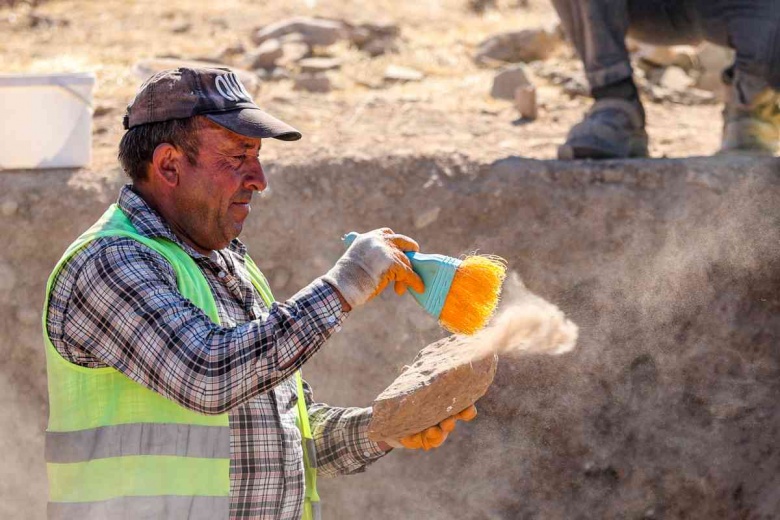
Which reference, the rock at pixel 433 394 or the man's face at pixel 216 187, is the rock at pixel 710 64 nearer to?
the rock at pixel 433 394

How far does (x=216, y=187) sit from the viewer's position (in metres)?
2.27

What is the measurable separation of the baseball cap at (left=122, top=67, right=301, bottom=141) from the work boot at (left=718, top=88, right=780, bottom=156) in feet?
8.93

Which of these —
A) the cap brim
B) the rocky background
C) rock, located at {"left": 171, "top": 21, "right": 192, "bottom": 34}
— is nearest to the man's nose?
the cap brim

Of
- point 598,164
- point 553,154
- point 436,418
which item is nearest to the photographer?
point 436,418

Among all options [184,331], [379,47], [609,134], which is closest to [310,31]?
[379,47]

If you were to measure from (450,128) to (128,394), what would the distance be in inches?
121

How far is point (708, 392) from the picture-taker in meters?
3.88

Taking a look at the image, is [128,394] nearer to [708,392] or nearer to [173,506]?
[173,506]

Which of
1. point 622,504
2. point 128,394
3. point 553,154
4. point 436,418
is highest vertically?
point 128,394

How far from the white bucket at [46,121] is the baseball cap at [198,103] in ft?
7.31

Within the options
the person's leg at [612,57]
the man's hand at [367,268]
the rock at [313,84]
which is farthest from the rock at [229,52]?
the man's hand at [367,268]

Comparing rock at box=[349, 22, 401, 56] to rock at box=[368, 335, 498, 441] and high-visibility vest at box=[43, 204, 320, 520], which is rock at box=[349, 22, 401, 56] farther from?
high-visibility vest at box=[43, 204, 320, 520]

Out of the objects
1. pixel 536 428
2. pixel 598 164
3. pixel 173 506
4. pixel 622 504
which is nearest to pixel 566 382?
pixel 536 428

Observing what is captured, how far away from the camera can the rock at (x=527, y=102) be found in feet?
17.2
